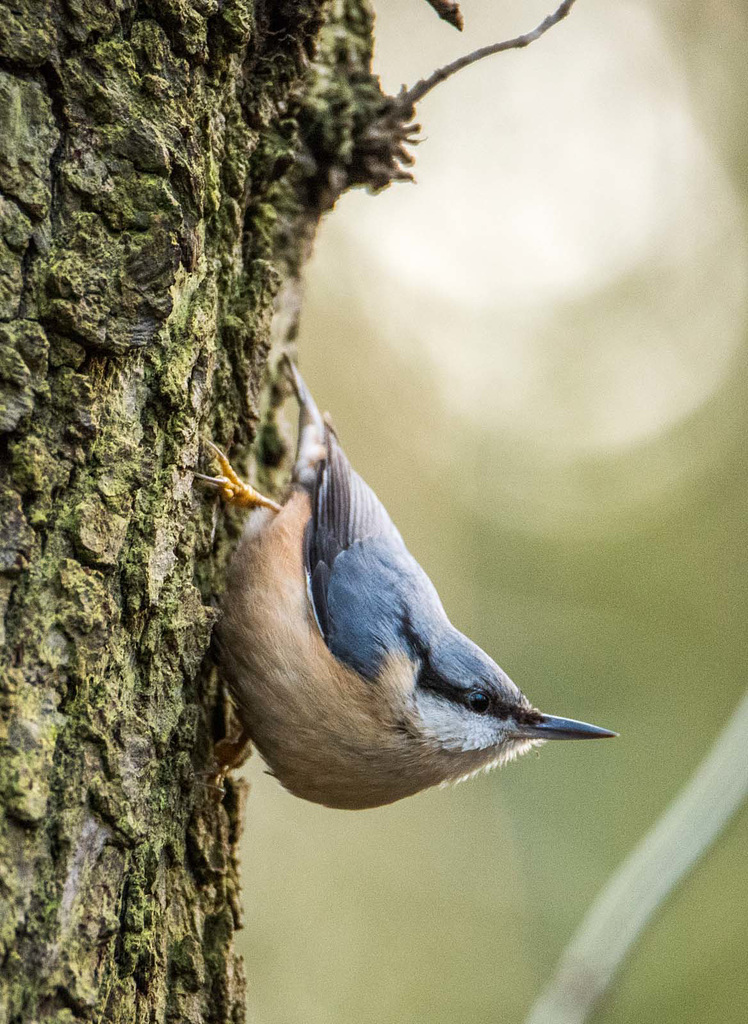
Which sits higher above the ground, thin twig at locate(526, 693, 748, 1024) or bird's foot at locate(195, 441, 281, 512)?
bird's foot at locate(195, 441, 281, 512)

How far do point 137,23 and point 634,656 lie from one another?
4.47 m

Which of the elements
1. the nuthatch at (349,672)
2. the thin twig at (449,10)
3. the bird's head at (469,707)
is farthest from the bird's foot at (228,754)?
the thin twig at (449,10)

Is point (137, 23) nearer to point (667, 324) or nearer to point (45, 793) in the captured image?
point (45, 793)

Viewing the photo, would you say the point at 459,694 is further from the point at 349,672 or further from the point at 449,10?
the point at 449,10

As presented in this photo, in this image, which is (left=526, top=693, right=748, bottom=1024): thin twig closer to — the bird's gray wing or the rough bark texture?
the rough bark texture

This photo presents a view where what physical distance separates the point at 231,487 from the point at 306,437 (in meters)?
0.75

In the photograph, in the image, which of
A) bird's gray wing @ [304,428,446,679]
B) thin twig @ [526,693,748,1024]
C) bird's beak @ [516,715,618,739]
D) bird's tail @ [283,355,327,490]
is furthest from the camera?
bird's tail @ [283,355,327,490]

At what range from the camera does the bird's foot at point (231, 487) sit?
2.14 meters

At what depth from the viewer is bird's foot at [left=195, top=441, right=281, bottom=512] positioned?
2145 mm

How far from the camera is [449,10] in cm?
203

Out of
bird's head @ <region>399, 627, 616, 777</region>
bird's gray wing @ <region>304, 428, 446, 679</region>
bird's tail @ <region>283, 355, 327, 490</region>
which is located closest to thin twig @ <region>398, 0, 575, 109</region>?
bird's tail @ <region>283, 355, 327, 490</region>

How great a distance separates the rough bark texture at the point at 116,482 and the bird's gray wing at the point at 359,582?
1.35 ft

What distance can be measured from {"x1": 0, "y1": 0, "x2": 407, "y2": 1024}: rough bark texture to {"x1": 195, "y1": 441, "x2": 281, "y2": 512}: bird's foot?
6 cm

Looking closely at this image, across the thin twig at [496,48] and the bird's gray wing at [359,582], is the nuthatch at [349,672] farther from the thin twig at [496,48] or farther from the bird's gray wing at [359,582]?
the thin twig at [496,48]
